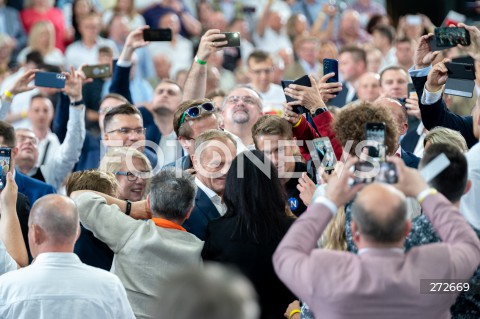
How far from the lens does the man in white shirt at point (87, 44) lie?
1125 centimetres

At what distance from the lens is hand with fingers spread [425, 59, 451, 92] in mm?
5488

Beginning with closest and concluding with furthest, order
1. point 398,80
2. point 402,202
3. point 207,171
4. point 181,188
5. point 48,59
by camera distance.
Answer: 1. point 402,202
2. point 181,188
3. point 207,171
4. point 398,80
5. point 48,59

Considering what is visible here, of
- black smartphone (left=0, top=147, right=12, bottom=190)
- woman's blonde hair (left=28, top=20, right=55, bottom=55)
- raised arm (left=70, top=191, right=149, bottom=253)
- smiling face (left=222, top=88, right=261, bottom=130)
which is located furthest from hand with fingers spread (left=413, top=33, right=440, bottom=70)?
woman's blonde hair (left=28, top=20, right=55, bottom=55)

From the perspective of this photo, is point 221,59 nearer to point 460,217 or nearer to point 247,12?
point 247,12

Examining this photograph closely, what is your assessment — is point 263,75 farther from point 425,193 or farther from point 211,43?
point 425,193

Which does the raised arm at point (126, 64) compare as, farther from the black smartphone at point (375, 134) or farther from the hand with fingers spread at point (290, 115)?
the black smartphone at point (375, 134)

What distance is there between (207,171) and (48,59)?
617 centimetres

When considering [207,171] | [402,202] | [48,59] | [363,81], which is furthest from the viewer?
[48,59]

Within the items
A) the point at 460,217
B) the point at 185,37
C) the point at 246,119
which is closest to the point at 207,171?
the point at 246,119

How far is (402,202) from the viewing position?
3.45 metres

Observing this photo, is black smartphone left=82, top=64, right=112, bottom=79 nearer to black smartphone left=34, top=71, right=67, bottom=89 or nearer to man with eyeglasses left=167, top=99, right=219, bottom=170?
black smartphone left=34, top=71, right=67, bottom=89

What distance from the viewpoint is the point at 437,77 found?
219 inches

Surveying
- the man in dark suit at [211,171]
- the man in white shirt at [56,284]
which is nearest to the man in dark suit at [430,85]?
the man in dark suit at [211,171]

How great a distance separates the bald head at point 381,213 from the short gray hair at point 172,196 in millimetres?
1305
